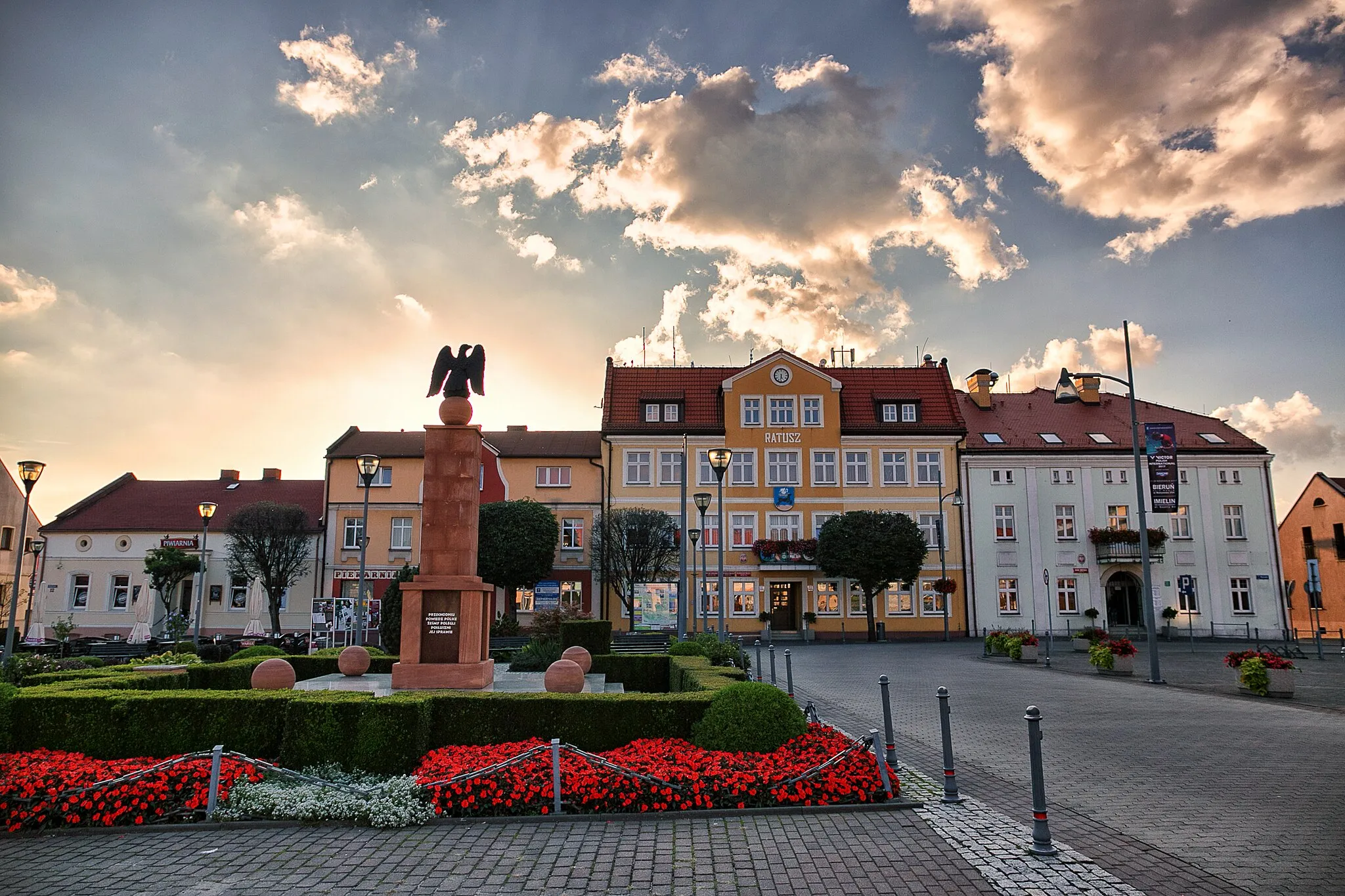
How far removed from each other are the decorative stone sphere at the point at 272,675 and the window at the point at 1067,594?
132 feet

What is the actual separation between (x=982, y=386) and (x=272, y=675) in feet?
144

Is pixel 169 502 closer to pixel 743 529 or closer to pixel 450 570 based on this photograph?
pixel 743 529

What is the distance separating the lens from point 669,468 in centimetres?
4544

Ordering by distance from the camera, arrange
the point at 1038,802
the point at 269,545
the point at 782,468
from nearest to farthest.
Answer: the point at 1038,802 → the point at 269,545 → the point at 782,468

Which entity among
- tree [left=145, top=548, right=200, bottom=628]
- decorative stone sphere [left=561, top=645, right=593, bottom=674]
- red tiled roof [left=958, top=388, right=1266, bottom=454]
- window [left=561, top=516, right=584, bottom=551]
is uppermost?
→ red tiled roof [left=958, top=388, right=1266, bottom=454]

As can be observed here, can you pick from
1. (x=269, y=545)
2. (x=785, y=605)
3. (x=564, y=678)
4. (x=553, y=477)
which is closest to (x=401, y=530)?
(x=269, y=545)

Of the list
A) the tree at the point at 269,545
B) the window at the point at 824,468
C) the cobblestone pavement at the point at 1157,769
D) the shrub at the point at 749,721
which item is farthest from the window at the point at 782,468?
the shrub at the point at 749,721

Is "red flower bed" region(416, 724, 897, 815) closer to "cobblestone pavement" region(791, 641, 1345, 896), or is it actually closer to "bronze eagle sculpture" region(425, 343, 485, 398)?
"cobblestone pavement" region(791, 641, 1345, 896)

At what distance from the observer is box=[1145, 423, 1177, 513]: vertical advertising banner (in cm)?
2345

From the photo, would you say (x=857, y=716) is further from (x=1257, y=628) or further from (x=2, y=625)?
(x=2, y=625)

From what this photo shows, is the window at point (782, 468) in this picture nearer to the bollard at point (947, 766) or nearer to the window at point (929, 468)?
the window at point (929, 468)

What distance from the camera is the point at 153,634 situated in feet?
138

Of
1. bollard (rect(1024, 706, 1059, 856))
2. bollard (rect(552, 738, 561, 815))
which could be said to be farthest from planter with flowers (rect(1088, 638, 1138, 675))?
bollard (rect(552, 738, 561, 815))

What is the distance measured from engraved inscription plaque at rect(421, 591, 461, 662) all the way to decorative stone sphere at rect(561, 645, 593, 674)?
13.4 feet
